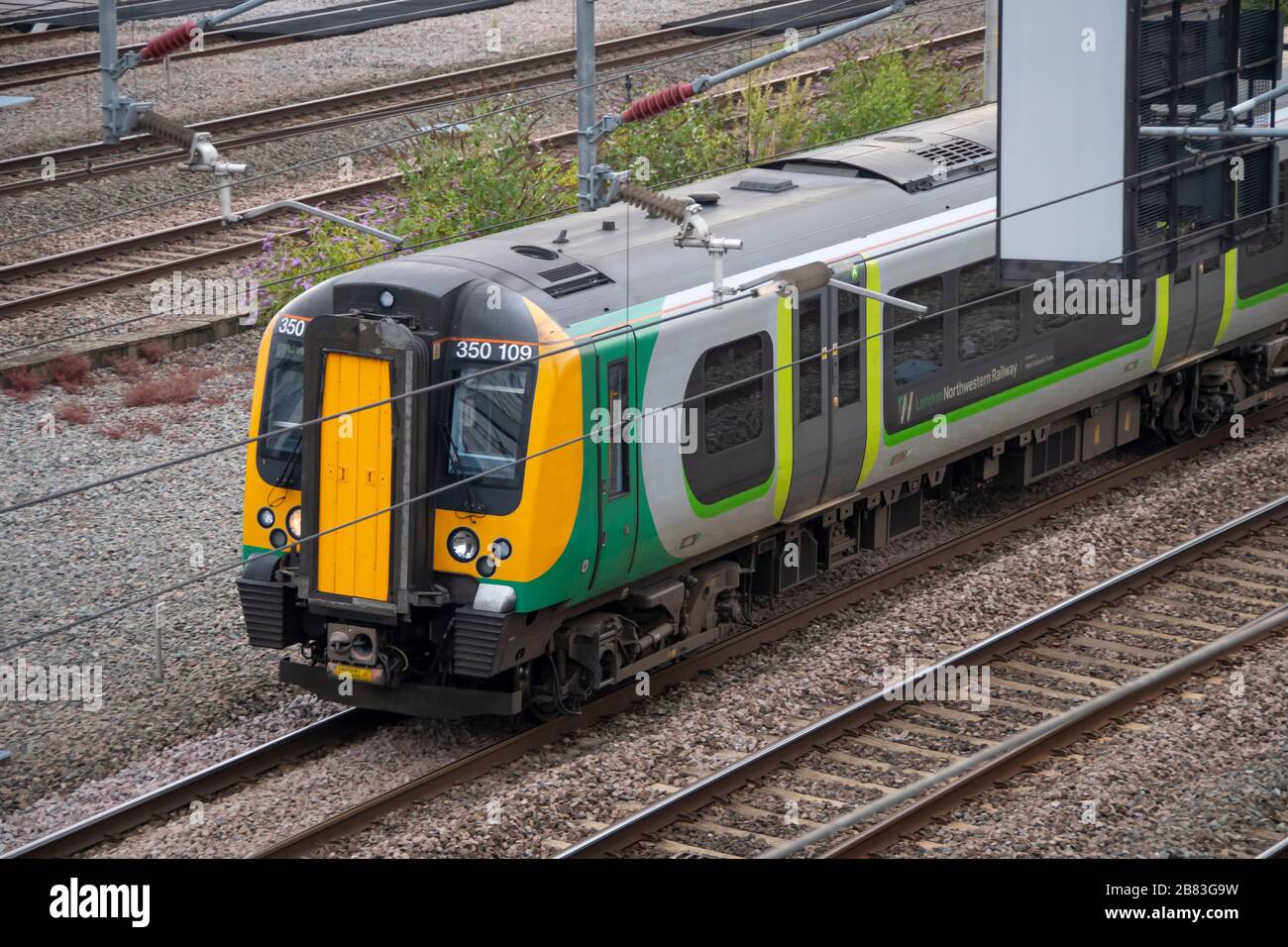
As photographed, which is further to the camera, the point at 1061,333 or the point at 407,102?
the point at 407,102

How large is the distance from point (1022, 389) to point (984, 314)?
3.02 ft

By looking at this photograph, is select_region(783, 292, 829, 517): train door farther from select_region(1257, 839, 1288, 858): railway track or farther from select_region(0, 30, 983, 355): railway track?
select_region(0, 30, 983, 355): railway track

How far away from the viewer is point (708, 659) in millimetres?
14000

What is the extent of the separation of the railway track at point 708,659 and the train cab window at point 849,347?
6.11 feet

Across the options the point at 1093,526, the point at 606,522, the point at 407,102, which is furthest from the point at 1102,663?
the point at 407,102

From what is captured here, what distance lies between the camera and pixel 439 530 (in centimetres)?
1201

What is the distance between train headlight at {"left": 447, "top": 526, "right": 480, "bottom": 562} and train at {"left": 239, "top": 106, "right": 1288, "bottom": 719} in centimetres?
2

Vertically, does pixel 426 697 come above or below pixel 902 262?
below

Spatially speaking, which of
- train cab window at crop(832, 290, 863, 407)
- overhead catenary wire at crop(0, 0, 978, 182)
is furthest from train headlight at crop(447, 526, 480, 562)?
overhead catenary wire at crop(0, 0, 978, 182)

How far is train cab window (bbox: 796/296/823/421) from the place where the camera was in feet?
45.1

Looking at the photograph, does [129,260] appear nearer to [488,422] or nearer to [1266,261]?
[488,422]

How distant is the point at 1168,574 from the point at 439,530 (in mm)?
6758
